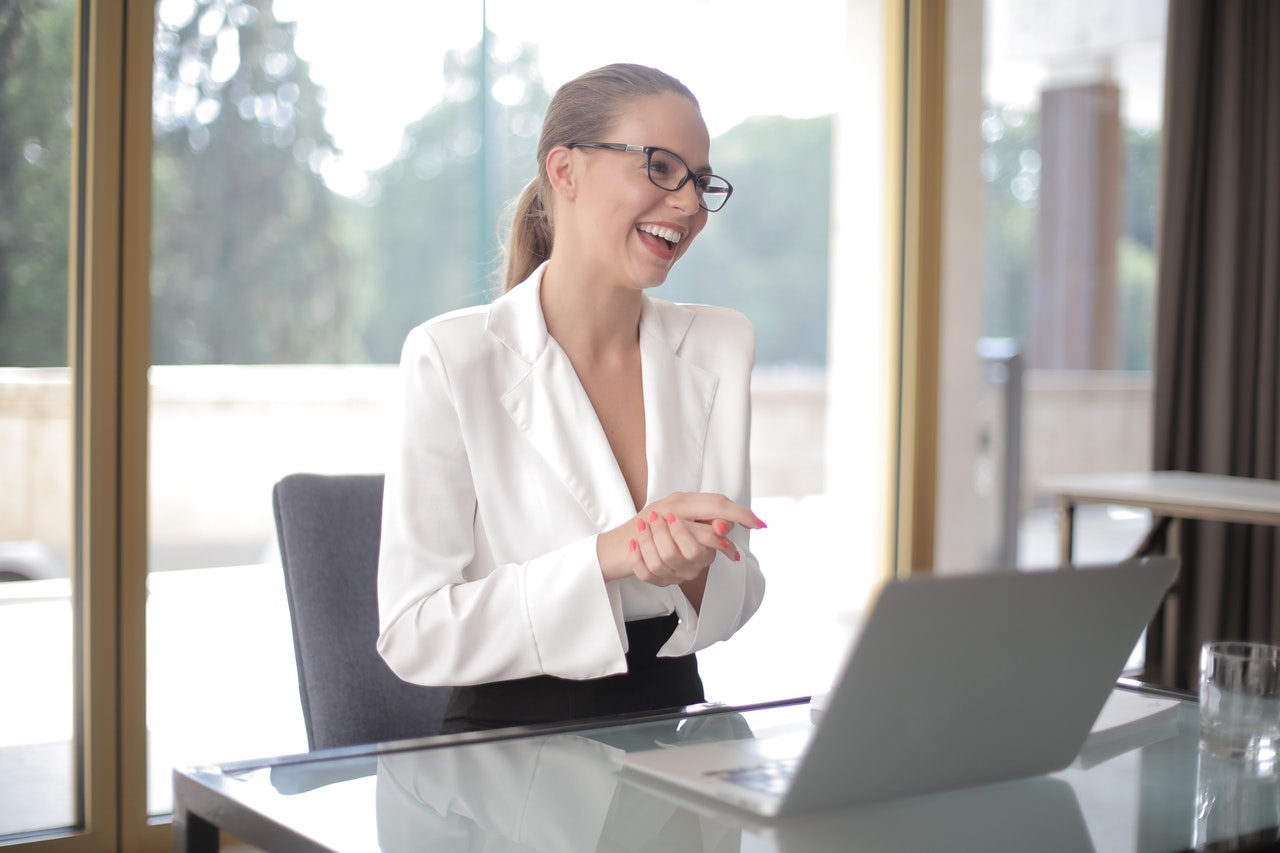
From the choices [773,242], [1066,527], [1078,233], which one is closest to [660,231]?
[1066,527]

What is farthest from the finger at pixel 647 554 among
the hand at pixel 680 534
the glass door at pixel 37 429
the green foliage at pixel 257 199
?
the glass door at pixel 37 429

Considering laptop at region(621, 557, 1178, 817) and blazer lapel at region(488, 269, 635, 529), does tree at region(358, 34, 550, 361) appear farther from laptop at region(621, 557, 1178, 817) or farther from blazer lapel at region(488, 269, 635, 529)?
laptop at region(621, 557, 1178, 817)

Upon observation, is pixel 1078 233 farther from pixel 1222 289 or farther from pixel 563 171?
pixel 563 171

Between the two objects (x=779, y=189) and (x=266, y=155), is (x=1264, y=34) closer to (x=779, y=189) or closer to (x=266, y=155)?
(x=779, y=189)

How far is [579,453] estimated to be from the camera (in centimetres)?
147

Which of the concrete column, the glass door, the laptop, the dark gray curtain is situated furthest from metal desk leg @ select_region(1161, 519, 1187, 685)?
the glass door

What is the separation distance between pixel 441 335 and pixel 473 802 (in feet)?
2.29

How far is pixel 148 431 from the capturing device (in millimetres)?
2303

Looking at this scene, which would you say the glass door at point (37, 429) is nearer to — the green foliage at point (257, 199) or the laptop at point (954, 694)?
the green foliage at point (257, 199)

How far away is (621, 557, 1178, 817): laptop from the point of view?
73 centimetres

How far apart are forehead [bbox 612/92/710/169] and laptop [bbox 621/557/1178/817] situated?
811mm

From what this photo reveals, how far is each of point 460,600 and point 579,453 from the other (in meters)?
0.25

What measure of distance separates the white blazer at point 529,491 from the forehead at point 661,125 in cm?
21

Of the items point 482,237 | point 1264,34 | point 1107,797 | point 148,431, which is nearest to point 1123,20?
point 1264,34
